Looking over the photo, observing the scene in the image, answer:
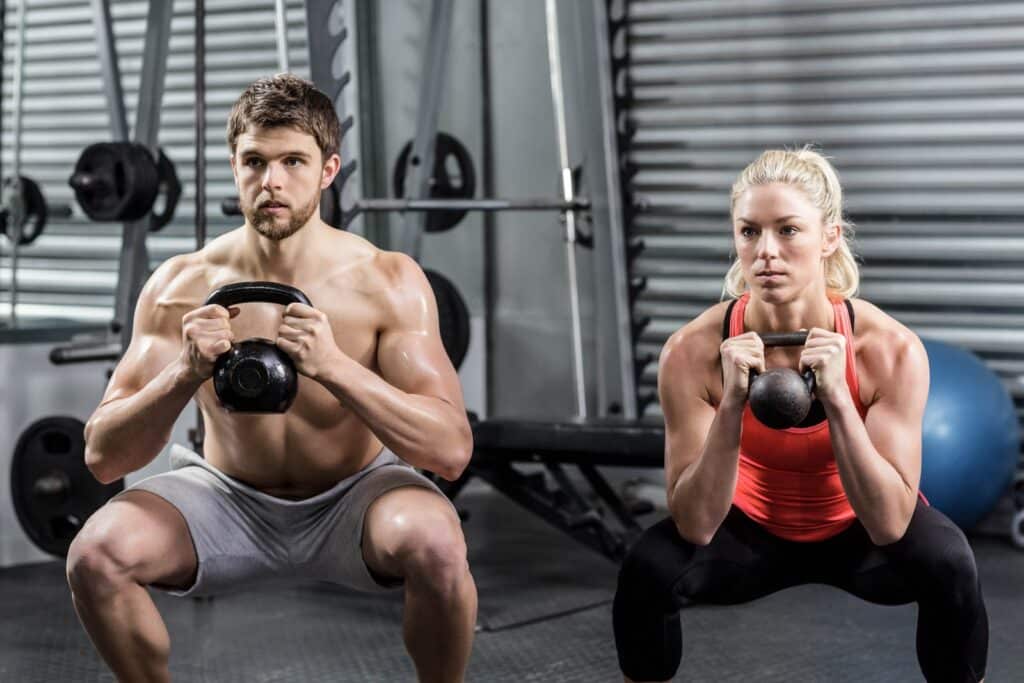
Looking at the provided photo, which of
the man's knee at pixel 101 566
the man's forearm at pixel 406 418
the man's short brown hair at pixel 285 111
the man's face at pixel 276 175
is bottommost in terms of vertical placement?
the man's knee at pixel 101 566

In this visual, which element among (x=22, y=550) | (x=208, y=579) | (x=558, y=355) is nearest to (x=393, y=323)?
(x=208, y=579)

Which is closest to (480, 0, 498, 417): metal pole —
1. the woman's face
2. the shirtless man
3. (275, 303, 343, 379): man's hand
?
the shirtless man

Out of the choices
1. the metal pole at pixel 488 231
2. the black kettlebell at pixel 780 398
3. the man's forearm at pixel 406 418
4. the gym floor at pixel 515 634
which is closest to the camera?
the black kettlebell at pixel 780 398

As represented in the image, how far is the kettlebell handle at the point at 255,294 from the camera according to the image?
1.92 m

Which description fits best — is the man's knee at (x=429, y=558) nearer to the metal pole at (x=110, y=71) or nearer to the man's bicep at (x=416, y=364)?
the man's bicep at (x=416, y=364)

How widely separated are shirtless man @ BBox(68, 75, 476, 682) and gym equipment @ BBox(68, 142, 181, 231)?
1649 mm

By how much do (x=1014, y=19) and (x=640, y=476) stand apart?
1.86 meters

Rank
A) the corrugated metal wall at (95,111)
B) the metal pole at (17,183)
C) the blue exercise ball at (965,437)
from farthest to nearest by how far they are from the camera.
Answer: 1. the corrugated metal wall at (95,111)
2. the metal pole at (17,183)
3. the blue exercise ball at (965,437)

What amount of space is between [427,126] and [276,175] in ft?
7.09

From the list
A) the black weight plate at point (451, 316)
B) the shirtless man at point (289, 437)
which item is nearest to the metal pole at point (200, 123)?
the black weight plate at point (451, 316)

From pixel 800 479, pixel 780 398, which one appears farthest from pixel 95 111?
pixel 780 398

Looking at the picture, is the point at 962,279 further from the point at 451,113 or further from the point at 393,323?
the point at 393,323

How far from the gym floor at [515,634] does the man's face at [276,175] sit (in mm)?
1063

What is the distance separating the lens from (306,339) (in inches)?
75.6
